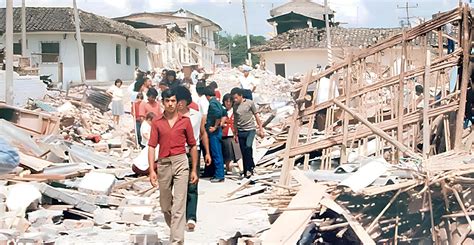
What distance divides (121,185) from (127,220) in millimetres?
2062

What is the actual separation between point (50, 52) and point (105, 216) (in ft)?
114

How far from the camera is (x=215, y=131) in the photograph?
1206 centimetres

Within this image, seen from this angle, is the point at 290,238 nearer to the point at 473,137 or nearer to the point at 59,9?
the point at 473,137

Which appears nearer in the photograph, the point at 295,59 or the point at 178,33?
the point at 295,59

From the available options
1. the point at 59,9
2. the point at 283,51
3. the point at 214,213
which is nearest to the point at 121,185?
the point at 214,213

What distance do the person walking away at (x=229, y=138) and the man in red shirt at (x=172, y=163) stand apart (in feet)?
15.0

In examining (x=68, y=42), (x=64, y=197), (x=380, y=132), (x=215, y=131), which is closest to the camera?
(x=380, y=132)

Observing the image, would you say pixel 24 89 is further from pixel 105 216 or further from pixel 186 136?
pixel 186 136

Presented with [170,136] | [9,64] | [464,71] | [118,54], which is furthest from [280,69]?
[170,136]

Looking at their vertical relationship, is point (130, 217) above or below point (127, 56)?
below

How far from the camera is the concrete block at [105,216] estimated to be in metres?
9.09

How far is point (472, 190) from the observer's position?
262 inches

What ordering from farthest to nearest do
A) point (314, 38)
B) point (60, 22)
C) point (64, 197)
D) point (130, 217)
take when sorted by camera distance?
point (314, 38)
point (60, 22)
point (64, 197)
point (130, 217)

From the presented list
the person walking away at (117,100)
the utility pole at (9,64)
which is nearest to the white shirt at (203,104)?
the person walking away at (117,100)
